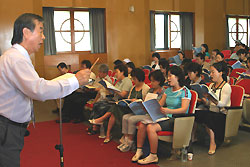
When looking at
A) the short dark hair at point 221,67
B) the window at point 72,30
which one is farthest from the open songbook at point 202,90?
the window at point 72,30

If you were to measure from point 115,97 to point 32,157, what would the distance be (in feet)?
5.34

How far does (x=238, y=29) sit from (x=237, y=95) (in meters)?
9.92

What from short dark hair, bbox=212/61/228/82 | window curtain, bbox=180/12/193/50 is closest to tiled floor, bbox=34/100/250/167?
short dark hair, bbox=212/61/228/82

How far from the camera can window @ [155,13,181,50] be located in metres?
11.5

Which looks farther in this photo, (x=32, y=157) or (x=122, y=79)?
(x=122, y=79)

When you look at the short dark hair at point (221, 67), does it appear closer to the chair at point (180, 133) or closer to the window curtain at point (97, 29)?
the chair at point (180, 133)

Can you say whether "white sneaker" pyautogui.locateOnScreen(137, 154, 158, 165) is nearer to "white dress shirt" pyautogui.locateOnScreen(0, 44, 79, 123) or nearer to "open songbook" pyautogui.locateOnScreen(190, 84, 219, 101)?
"open songbook" pyautogui.locateOnScreen(190, 84, 219, 101)

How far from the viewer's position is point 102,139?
5004mm

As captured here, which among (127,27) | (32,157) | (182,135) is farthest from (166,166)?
(127,27)

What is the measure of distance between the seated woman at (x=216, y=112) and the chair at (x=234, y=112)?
0.08 m

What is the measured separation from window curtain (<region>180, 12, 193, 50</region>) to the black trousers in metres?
10.5

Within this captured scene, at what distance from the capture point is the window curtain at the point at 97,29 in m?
9.99

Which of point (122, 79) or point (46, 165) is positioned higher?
point (122, 79)

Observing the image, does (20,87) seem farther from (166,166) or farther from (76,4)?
(76,4)
